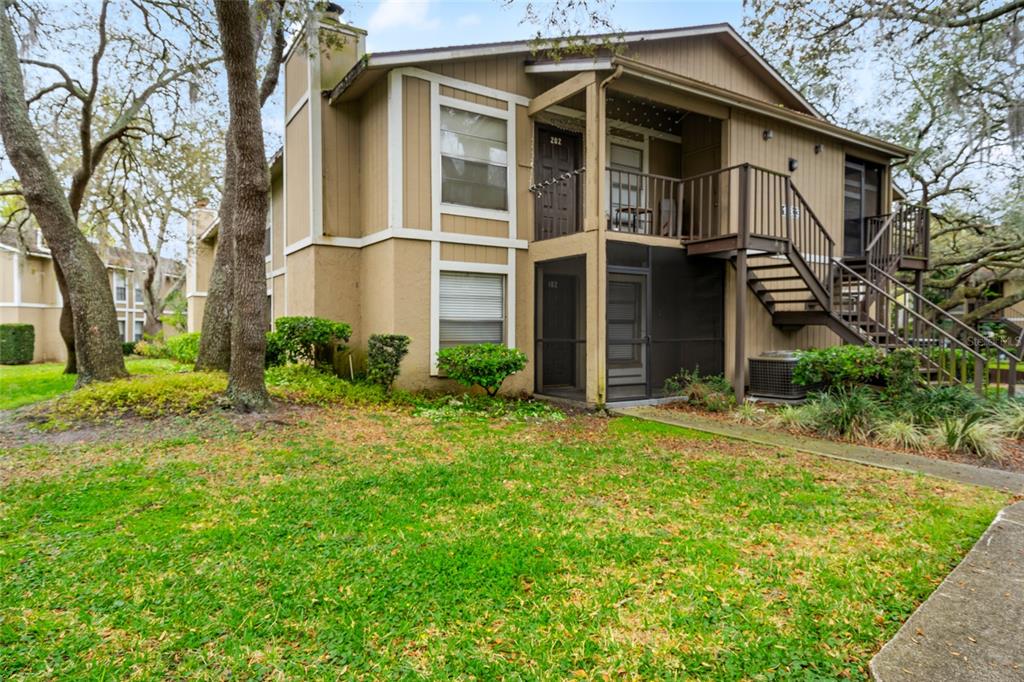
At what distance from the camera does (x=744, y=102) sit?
9.57m

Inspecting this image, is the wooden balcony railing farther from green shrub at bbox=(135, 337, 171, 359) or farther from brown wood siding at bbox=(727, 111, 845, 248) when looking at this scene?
green shrub at bbox=(135, 337, 171, 359)

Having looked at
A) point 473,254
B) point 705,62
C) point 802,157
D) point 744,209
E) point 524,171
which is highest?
point 705,62

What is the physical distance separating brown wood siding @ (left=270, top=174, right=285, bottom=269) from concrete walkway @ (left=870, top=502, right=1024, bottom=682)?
13.6 m

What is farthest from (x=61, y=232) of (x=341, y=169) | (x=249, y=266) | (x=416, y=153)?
(x=416, y=153)

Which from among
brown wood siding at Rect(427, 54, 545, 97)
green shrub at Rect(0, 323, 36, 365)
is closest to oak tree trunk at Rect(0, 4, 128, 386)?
brown wood siding at Rect(427, 54, 545, 97)

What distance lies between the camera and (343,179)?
10.1 meters

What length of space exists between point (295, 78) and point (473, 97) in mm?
4532

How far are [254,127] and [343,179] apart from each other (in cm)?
297

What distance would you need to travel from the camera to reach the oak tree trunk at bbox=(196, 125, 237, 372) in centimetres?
1042

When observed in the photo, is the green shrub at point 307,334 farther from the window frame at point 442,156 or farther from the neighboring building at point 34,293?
the neighboring building at point 34,293

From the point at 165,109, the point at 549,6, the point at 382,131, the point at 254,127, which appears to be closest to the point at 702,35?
the point at 549,6

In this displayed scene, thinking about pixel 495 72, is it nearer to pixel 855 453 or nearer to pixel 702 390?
pixel 702 390

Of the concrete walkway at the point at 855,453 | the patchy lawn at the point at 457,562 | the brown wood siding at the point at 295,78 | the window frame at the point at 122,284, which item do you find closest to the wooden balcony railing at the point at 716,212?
the concrete walkway at the point at 855,453

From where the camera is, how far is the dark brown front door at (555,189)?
33.7ft
